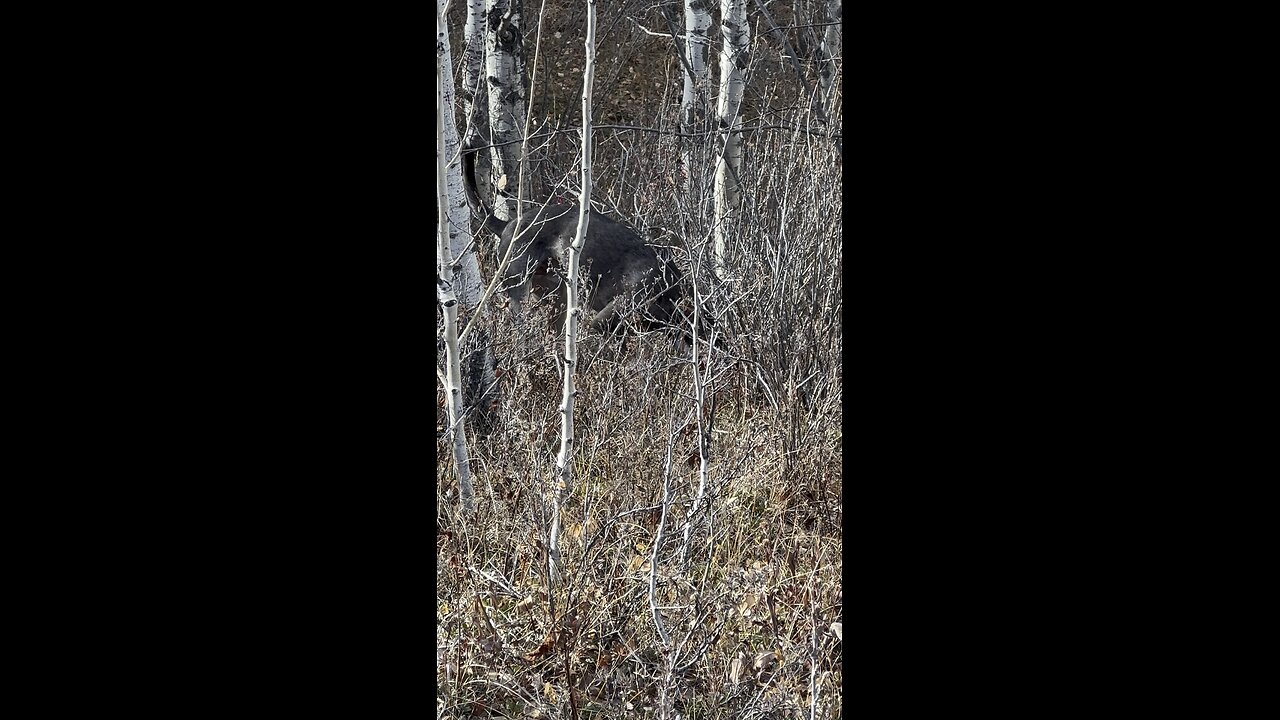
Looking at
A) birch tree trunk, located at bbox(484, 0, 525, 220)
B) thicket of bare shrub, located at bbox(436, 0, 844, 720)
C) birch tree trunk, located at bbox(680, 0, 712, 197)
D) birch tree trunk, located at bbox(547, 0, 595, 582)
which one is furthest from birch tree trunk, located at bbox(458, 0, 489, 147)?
birch tree trunk, located at bbox(680, 0, 712, 197)

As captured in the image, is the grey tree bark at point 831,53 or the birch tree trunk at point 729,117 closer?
the grey tree bark at point 831,53

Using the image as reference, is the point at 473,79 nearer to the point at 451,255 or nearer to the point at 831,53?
the point at 451,255

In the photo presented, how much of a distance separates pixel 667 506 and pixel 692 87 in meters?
1.14

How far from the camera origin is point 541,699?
2.70 meters

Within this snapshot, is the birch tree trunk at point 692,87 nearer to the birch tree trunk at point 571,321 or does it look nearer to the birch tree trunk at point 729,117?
the birch tree trunk at point 729,117

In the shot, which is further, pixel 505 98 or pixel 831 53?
pixel 505 98

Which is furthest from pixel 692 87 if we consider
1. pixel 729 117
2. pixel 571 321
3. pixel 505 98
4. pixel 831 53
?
pixel 571 321

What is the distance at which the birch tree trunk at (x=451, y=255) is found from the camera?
2.80 metres

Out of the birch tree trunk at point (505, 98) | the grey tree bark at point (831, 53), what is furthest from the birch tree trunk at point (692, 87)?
the birch tree trunk at point (505, 98)

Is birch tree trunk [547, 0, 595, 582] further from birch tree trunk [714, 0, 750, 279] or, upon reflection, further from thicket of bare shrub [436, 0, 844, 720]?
birch tree trunk [714, 0, 750, 279]

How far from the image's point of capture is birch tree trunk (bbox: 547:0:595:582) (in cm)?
275

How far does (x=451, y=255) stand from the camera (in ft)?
9.57

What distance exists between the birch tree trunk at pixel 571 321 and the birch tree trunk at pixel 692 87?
347 millimetres

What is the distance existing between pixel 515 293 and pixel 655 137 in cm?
57
